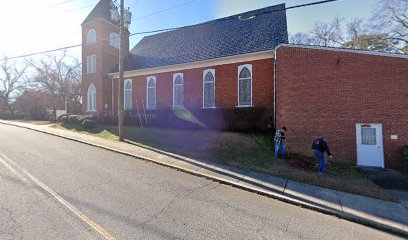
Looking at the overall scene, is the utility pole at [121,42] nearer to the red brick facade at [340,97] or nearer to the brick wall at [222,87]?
the brick wall at [222,87]

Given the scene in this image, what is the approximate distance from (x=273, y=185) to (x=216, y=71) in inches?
465

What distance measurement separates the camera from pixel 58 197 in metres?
5.13

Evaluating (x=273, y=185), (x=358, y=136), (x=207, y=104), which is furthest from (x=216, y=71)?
(x=273, y=185)

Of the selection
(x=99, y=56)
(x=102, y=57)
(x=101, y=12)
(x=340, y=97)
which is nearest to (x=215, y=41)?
(x=340, y=97)

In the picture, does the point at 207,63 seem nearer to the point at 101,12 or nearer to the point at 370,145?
the point at 370,145

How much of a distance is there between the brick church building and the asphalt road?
7.12 m

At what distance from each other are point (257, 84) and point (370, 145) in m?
7.33

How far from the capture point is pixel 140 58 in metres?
23.5

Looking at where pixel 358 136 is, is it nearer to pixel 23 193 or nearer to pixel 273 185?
pixel 273 185

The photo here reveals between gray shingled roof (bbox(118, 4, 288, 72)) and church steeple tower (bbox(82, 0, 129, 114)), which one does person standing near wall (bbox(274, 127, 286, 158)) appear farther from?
church steeple tower (bbox(82, 0, 129, 114))

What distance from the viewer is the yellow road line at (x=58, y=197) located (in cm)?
383

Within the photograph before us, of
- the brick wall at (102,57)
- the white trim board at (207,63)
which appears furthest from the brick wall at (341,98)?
the brick wall at (102,57)

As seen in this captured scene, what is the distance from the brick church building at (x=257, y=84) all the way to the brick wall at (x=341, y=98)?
0.04 metres

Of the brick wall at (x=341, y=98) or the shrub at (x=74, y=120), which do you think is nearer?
the brick wall at (x=341, y=98)
